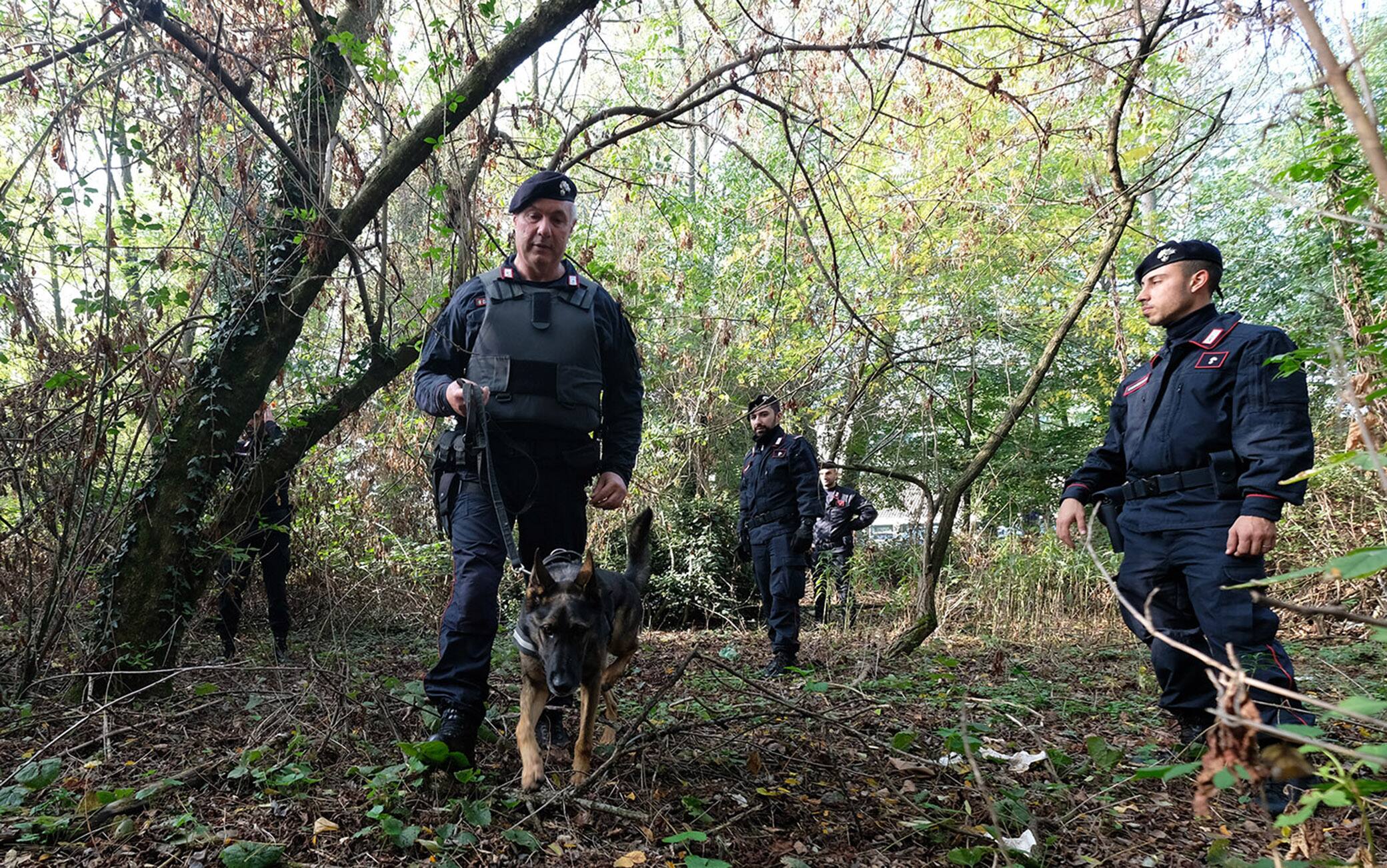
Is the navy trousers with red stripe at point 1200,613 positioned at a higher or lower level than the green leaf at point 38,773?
higher

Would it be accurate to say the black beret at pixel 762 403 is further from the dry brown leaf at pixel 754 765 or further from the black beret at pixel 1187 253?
the dry brown leaf at pixel 754 765

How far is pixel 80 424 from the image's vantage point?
4.07 m

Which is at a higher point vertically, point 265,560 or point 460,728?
point 265,560

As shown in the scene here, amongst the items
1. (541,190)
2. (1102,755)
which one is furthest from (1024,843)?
(541,190)

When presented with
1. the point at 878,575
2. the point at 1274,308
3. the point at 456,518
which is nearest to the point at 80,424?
the point at 456,518

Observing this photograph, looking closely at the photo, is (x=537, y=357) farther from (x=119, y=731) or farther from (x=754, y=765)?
(x=119, y=731)

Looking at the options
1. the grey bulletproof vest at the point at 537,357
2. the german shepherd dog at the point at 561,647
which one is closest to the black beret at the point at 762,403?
Result: the grey bulletproof vest at the point at 537,357

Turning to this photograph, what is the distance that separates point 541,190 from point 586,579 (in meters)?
1.77

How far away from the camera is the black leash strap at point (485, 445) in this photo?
10.6ft

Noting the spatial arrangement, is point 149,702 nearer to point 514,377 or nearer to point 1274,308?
point 514,377

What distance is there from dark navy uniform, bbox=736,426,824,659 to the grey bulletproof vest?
3.62m

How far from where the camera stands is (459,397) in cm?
328

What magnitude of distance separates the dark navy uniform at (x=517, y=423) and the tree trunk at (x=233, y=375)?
3.81ft

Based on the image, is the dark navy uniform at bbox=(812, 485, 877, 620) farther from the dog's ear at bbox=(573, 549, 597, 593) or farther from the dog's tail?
the dog's ear at bbox=(573, 549, 597, 593)
